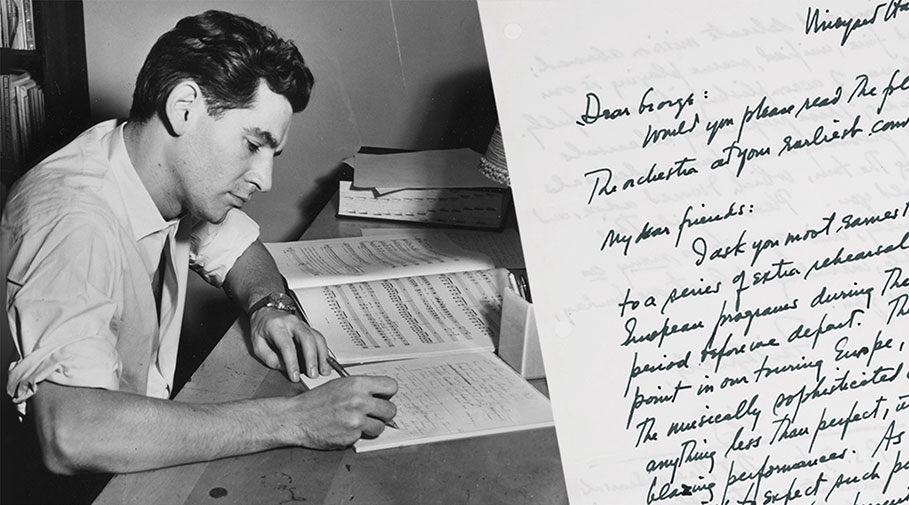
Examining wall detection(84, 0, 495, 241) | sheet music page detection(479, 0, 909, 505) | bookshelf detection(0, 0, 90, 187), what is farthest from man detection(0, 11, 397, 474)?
bookshelf detection(0, 0, 90, 187)

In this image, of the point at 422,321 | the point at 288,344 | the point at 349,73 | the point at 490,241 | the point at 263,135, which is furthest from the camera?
the point at 349,73

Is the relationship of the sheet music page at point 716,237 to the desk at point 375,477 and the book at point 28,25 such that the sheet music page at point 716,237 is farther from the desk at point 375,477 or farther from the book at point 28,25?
the book at point 28,25

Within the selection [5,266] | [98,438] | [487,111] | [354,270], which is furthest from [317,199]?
[98,438]

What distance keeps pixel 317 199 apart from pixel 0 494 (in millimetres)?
952

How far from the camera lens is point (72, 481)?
1557 millimetres

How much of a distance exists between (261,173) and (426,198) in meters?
0.41

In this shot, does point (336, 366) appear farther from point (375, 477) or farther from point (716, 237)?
point (716, 237)

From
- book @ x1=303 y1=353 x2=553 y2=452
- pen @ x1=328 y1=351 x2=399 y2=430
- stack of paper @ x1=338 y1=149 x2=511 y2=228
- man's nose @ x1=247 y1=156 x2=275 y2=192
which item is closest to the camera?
book @ x1=303 y1=353 x2=553 y2=452

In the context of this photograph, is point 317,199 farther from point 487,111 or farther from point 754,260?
point 754,260

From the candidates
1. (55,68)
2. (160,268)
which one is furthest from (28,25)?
(160,268)

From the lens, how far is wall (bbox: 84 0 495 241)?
201 cm

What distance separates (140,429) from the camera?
0.87 m

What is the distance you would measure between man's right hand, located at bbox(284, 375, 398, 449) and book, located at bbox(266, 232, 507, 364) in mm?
140

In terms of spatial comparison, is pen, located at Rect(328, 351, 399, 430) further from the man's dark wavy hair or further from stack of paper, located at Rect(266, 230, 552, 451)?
the man's dark wavy hair
